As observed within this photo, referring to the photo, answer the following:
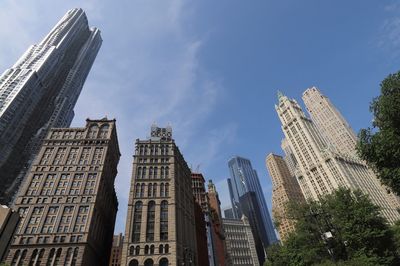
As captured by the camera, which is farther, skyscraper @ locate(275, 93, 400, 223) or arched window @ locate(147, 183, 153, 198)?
skyscraper @ locate(275, 93, 400, 223)

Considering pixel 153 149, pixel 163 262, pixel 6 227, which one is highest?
pixel 153 149

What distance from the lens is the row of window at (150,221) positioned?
67050 mm

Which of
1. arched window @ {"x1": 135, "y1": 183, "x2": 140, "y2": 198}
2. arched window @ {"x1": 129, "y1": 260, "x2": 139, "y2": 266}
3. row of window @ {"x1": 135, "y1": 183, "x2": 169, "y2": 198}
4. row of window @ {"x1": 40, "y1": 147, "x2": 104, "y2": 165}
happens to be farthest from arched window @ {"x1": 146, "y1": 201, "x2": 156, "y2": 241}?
row of window @ {"x1": 40, "y1": 147, "x2": 104, "y2": 165}

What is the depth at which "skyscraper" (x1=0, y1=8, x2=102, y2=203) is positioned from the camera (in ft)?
377

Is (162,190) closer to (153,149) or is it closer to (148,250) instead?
(153,149)

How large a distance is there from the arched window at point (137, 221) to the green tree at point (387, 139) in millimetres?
54467

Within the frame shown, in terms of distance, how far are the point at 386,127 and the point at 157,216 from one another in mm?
56478

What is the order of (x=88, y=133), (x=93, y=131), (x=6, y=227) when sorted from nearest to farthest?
(x=6, y=227), (x=88, y=133), (x=93, y=131)

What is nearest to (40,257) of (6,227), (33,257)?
(33,257)

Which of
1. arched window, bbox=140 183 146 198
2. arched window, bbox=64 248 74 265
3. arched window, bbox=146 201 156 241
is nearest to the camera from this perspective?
arched window, bbox=64 248 74 265

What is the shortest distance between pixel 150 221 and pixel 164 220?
12.3ft

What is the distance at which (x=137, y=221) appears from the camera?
2726 inches

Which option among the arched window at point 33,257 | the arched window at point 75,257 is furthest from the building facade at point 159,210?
the arched window at point 33,257

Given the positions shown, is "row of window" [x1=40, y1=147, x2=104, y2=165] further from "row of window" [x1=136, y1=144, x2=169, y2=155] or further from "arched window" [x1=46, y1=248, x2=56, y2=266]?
"arched window" [x1=46, y1=248, x2=56, y2=266]
